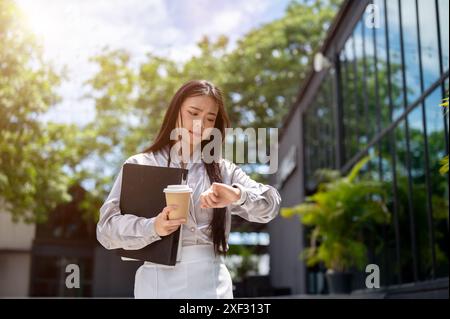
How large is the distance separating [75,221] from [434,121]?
698 inches

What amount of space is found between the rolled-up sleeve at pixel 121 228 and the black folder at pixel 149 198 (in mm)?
26

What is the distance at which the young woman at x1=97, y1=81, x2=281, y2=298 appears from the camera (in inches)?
69.5

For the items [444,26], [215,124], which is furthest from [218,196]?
[444,26]

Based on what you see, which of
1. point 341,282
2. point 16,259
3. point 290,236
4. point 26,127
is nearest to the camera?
point 341,282

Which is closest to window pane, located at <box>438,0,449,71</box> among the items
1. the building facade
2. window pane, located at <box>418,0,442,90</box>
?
the building facade

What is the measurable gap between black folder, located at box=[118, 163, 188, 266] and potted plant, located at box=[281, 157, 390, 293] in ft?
30.4

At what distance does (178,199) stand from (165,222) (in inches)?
2.8

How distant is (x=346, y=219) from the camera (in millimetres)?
11203

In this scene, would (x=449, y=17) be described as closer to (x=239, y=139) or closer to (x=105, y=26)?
(x=239, y=139)

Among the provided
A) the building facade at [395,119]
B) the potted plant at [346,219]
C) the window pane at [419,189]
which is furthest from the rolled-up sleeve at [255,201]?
the potted plant at [346,219]

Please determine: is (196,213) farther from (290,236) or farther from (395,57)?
(290,236)

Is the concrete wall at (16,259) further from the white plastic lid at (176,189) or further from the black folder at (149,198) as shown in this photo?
the white plastic lid at (176,189)

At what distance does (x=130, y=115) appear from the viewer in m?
22.9
